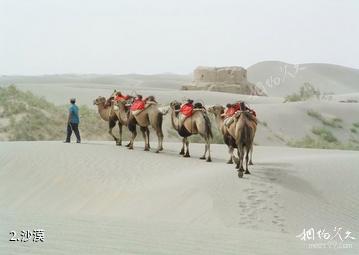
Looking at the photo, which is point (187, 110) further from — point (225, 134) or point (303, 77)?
point (303, 77)

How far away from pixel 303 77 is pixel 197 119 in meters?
94.9

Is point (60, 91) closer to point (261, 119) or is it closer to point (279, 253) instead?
point (261, 119)

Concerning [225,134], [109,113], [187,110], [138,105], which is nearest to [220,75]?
[109,113]

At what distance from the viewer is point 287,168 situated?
42.0 ft

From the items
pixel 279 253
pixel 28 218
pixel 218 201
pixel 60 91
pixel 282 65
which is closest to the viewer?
pixel 279 253

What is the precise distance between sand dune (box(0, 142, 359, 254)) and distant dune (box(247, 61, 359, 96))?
7964cm

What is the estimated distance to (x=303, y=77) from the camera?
106 metres

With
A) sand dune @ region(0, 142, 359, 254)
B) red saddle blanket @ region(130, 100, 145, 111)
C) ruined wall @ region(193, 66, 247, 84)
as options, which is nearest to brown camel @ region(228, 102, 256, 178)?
sand dune @ region(0, 142, 359, 254)

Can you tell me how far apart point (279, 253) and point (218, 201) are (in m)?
3.97

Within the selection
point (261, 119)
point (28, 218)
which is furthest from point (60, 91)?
point (28, 218)

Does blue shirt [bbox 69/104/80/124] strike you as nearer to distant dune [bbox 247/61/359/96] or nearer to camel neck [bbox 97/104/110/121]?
camel neck [bbox 97/104/110/121]

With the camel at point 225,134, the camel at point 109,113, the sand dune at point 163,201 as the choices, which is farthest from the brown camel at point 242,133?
the camel at point 109,113

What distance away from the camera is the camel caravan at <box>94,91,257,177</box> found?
465 inches

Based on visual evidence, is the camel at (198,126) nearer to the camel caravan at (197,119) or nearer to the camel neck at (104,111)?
the camel caravan at (197,119)
